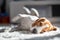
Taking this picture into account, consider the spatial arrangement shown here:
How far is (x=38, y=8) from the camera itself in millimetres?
2016

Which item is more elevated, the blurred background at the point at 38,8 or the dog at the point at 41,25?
the blurred background at the point at 38,8

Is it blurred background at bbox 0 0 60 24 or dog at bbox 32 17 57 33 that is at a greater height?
blurred background at bbox 0 0 60 24

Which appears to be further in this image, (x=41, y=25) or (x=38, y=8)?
(x=38, y=8)

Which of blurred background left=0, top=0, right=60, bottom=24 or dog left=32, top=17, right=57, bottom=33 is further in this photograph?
blurred background left=0, top=0, right=60, bottom=24

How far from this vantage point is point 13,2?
1.94 metres

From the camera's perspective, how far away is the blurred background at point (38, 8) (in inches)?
77.1

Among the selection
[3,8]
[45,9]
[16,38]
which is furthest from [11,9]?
[16,38]

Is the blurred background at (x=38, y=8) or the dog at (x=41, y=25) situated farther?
the blurred background at (x=38, y=8)

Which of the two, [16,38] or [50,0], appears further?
[50,0]

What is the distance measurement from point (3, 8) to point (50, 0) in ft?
2.25

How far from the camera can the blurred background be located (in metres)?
1.96

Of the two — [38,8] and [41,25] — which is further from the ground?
[38,8]

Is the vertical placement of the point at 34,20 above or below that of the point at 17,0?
below

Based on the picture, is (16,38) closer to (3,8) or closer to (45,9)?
(45,9)
